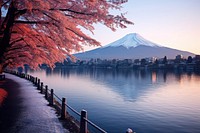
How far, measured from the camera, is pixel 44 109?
13.8 metres

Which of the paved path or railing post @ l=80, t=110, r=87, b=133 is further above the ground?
railing post @ l=80, t=110, r=87, b=133

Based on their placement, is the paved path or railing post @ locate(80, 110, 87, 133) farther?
the paved path

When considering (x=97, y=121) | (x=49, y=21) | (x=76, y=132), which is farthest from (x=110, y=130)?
(x=49, y=21)

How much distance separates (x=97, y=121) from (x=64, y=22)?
15.2 metres

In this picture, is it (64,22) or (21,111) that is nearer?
(64,22)

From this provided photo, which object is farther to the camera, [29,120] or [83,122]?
[29,120]

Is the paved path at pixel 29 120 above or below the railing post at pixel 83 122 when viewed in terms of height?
below

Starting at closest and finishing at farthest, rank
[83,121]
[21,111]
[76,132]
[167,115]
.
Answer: [83,121]
[76,132]
[21,111]
[167,115]

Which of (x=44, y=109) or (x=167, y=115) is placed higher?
(x=44, y=109)

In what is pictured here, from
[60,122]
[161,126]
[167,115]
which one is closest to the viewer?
[60,122]

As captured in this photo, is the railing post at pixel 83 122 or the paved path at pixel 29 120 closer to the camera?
the railing post at pixel 83 122

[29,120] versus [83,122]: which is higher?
[83,122]

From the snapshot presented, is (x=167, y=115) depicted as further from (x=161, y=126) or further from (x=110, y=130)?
(x=110, y=130)

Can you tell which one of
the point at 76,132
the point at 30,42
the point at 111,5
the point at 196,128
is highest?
the point at 111,5
